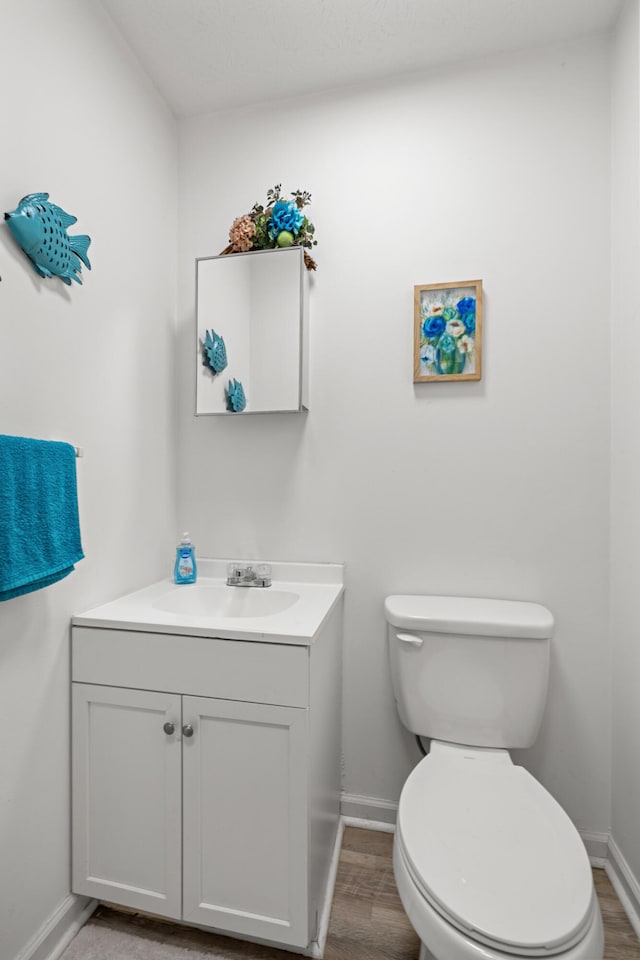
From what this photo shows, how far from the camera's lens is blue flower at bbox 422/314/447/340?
148cm

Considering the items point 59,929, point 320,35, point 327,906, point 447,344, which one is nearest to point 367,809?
point 327,906

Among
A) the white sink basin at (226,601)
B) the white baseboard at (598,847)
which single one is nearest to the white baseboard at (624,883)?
the white baseboard at (598,847)

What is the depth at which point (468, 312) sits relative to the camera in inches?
57.4

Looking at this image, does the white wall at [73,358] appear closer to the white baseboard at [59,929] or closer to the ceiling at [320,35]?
the white baseboard at [59,929]

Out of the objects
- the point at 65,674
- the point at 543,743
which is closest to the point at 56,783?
the point at 65,674

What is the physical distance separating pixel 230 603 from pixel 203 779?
529mm

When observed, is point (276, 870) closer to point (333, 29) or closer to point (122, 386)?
point (122, 386)

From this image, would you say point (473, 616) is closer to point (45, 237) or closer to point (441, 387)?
point (441, 387)

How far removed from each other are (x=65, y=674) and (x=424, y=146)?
193cm

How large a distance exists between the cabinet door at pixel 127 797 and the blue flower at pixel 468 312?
4.50ft

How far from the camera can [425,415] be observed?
151 cm

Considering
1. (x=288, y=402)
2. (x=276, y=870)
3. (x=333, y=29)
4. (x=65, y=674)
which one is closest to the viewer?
(x=276, y=870)

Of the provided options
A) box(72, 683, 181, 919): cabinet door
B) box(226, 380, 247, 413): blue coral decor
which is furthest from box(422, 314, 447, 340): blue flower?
box(72, 683, 181, 919): cabinet door

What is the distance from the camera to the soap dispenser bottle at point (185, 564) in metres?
1.57
